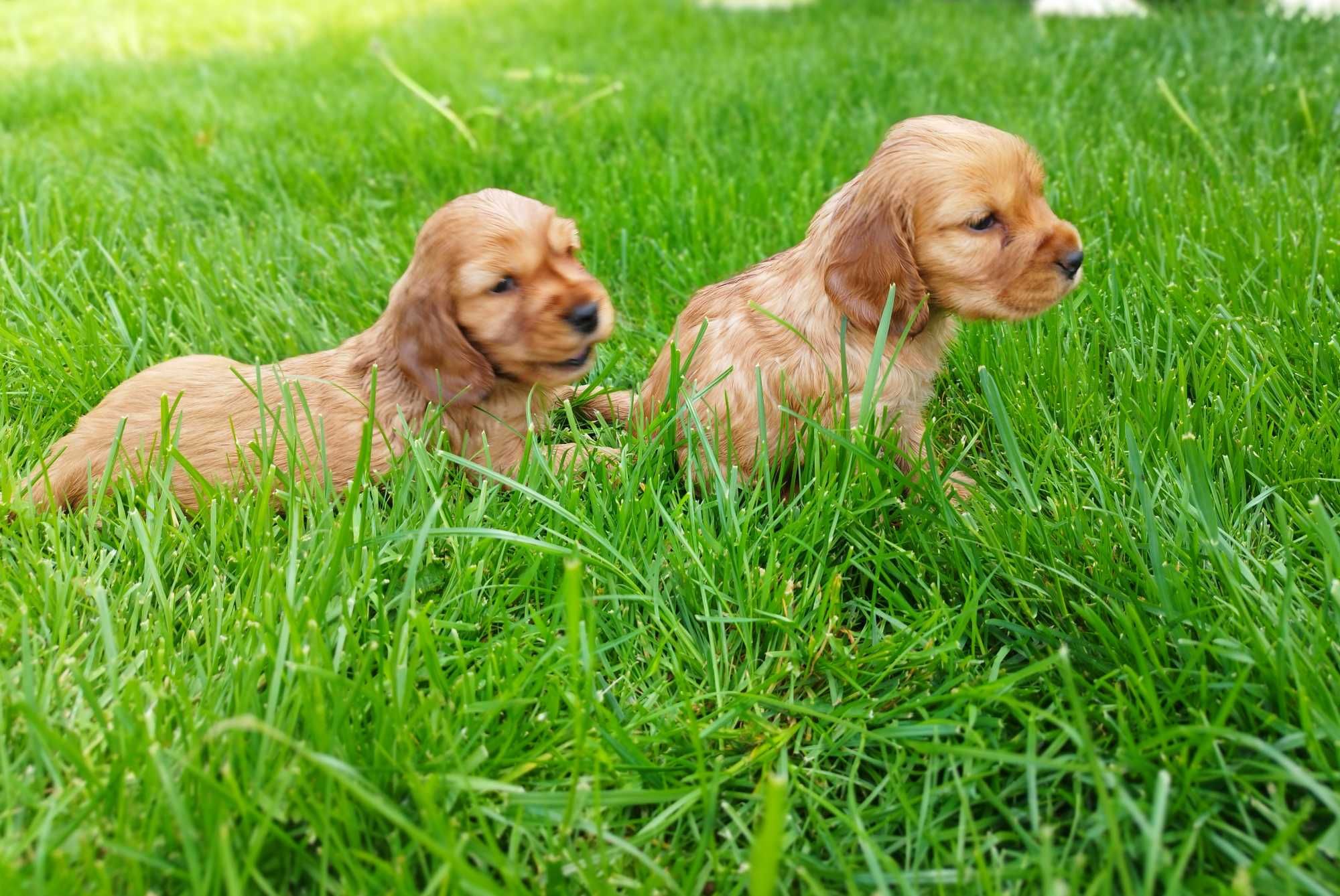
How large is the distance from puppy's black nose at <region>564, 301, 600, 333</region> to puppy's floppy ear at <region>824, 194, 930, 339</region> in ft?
2.11

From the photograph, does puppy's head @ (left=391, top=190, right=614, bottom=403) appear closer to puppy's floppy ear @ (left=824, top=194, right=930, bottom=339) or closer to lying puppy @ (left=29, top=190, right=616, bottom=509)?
lying puppy @ (left=29, top=190, right=616, bottom=509)

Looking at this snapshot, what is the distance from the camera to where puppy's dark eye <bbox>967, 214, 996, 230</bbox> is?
2.65 meters

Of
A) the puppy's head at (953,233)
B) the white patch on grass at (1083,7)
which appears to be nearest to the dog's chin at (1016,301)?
the puppy's head at (953,233)

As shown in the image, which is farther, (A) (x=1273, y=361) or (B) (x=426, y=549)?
(A) (x=1273, y=361)

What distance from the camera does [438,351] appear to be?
2842mm

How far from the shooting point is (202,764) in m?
1.81

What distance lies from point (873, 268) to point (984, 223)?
31cm

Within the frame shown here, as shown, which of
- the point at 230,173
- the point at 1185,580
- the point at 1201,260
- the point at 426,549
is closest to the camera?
the point at 1185,580

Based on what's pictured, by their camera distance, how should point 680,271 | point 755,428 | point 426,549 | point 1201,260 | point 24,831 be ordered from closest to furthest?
1. point 24,831
2. point 426,549
3. point 755,428
4. point 1201,260
5. point 680,271

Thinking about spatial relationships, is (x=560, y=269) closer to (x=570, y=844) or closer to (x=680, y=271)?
(x=680, y=271)

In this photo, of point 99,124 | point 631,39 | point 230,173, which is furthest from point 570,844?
point 631,39

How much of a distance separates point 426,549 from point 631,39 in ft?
24.0

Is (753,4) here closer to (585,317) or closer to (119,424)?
(585,317)

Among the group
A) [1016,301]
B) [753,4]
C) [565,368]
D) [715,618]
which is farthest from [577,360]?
[753,4]
